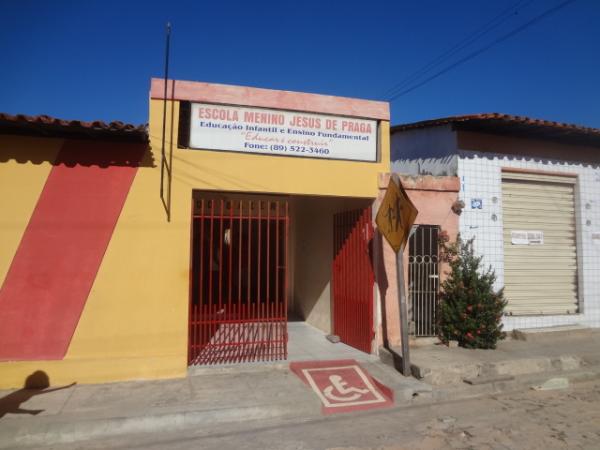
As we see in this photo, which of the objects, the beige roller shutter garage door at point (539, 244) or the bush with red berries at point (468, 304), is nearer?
the bush with red berries at point (468, 304)

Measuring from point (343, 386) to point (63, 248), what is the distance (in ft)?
13.6

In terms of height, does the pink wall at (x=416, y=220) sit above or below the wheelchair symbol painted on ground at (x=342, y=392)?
above

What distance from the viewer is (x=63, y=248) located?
5535mm

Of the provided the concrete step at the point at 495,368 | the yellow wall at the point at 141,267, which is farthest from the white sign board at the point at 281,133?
the concrete step at the point at 495,368

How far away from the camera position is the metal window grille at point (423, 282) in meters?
7.14

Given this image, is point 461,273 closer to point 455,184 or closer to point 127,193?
point 455,184

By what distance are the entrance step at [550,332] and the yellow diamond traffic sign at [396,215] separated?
3499mm

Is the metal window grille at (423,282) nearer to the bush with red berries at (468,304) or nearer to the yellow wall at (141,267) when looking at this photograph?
the bush with red berries at (468,304)

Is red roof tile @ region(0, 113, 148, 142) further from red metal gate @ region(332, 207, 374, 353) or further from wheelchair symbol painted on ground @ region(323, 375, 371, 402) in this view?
wheelchair symbol painted on ground @ region(323, 375, 371, 402)

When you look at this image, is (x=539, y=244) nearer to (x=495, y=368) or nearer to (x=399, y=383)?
(x=495, y=368)

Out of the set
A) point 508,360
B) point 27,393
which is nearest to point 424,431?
point 508,360

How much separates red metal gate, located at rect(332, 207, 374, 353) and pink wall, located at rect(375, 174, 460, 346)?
215 mm

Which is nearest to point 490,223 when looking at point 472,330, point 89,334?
point 472,330

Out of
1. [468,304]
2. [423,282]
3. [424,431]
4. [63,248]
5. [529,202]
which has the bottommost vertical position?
[424,431]
